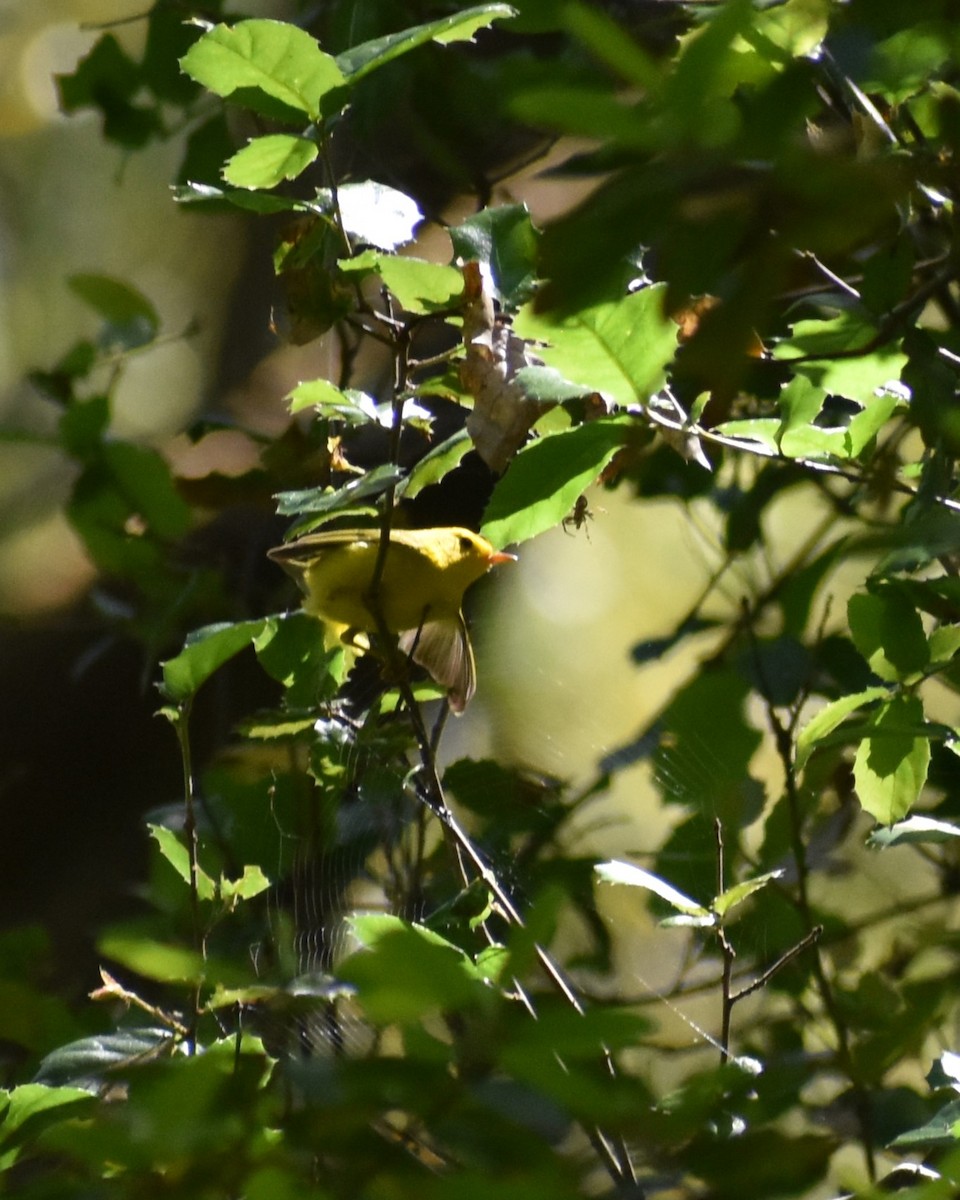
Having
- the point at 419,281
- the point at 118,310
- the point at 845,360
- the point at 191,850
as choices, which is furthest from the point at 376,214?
the point at 118,310

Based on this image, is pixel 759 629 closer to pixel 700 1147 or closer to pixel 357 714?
pixel 357 714

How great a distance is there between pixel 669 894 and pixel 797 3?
1.40 ft

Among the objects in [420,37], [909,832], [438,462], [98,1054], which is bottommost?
[98,1054]

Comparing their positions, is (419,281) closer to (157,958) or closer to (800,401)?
(800,401)

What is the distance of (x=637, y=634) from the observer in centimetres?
137

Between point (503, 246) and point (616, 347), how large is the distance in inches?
7.3

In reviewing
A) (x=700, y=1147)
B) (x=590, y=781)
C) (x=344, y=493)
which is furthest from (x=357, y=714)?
(x=700, y=1147)

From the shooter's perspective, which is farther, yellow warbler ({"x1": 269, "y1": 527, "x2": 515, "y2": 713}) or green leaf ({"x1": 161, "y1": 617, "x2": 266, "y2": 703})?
yellow warbler ({"x1": 269, "y1": 527, "x2": 515, "y2": 713})

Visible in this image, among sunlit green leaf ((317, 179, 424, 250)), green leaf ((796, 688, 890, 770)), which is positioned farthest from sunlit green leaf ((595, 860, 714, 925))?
sunlit green leaf ((317, 179, 424, 250))

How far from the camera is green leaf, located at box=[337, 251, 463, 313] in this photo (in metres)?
0.66

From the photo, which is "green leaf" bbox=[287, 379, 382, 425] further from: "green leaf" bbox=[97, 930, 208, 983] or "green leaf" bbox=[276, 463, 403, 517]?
"green leaf" bbox=[97, 930, 208, 983]

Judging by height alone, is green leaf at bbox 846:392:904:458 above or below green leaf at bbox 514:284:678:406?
below

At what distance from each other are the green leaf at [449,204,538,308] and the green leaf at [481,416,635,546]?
0.12 meters

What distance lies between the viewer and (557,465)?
578 mm
